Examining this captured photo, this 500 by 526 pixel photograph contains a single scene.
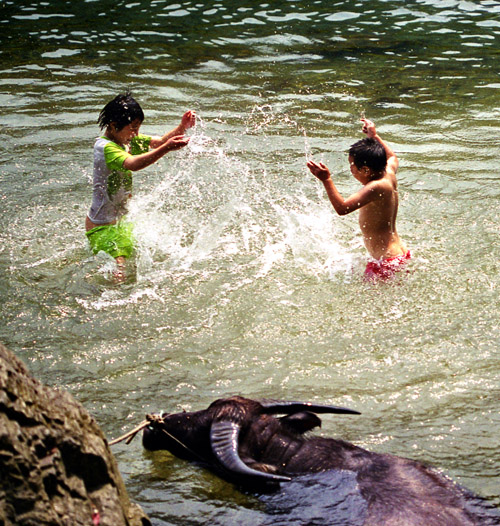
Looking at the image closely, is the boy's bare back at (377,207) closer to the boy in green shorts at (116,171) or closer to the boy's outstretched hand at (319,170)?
the boy's outstretched hand at (319,170)

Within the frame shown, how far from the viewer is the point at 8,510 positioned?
280 centimetres

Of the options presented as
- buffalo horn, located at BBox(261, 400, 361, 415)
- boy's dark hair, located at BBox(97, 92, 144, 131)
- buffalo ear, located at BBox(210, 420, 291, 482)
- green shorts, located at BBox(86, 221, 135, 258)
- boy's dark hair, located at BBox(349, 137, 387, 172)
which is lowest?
buffalo horn, located at BBox(261, 400, 361, 415)

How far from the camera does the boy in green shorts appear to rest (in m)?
6.46

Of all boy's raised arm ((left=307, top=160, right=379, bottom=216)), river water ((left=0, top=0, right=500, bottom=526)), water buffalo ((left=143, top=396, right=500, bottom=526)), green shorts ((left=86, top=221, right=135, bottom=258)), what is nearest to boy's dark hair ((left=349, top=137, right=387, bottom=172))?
boy's raised arm ((left=307, top=160, right=379, bottom=216))

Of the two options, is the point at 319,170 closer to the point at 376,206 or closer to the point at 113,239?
the point at 376,206

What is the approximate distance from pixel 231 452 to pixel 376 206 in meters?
3.24

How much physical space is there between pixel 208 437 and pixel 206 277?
8.17 feet

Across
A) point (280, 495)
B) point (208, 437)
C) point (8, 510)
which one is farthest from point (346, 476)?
point (8, 510)

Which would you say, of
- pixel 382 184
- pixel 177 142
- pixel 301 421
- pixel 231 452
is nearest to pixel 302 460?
pixel 301 421

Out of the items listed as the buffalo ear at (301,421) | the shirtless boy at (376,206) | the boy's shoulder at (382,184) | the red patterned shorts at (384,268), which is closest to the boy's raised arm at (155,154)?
the shirtless boy at (376,206)

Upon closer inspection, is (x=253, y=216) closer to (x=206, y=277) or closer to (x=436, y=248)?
(x=206, y=277)

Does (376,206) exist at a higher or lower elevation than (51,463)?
lower

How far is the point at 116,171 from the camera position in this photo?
6656 mm

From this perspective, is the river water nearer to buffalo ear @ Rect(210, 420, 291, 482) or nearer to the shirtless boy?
the shirtless boy
